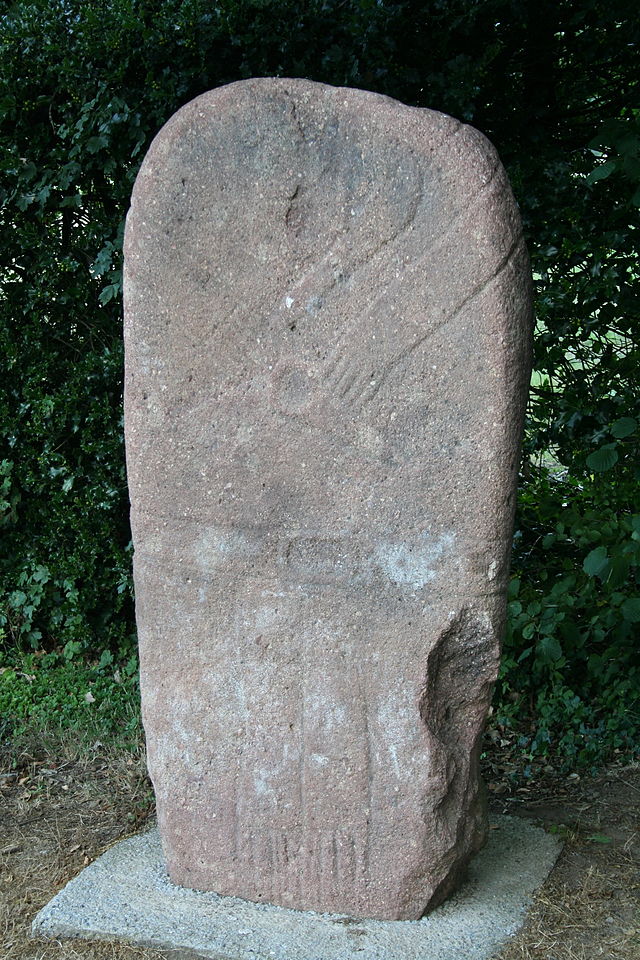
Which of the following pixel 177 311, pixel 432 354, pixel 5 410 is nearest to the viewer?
pixel 432 354

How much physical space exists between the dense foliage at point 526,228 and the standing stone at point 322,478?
0.93m

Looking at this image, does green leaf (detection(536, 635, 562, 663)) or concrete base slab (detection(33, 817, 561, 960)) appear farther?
green leaf (detection(536, 635, 562, 663))

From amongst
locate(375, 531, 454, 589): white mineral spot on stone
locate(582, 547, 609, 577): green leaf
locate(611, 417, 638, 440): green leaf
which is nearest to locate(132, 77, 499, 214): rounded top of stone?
locate(375, 531, 454, 589): white mineral spot on stone

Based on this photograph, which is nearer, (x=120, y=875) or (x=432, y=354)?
(x=432, y=354)

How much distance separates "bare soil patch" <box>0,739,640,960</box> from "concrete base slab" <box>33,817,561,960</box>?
0.15 feet

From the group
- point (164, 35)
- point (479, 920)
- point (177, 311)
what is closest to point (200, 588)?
point (177, 311)

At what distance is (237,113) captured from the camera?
7.11 feet

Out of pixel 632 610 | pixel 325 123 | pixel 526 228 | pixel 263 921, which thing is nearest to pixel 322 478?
pixel 325 123

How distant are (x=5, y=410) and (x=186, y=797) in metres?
2.10

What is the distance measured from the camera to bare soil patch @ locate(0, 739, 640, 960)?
235 centimetres

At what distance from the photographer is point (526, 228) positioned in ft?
12.0

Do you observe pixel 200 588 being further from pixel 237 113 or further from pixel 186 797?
pixel 237 113

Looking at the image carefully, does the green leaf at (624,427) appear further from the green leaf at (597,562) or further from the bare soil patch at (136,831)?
the bare soil patch at (136,831)

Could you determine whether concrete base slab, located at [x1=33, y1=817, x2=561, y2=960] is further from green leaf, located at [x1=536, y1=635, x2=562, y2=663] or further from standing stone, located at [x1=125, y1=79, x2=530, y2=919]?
green leaf, located at [x1=536, y1=635, x2=562, y2=663]
